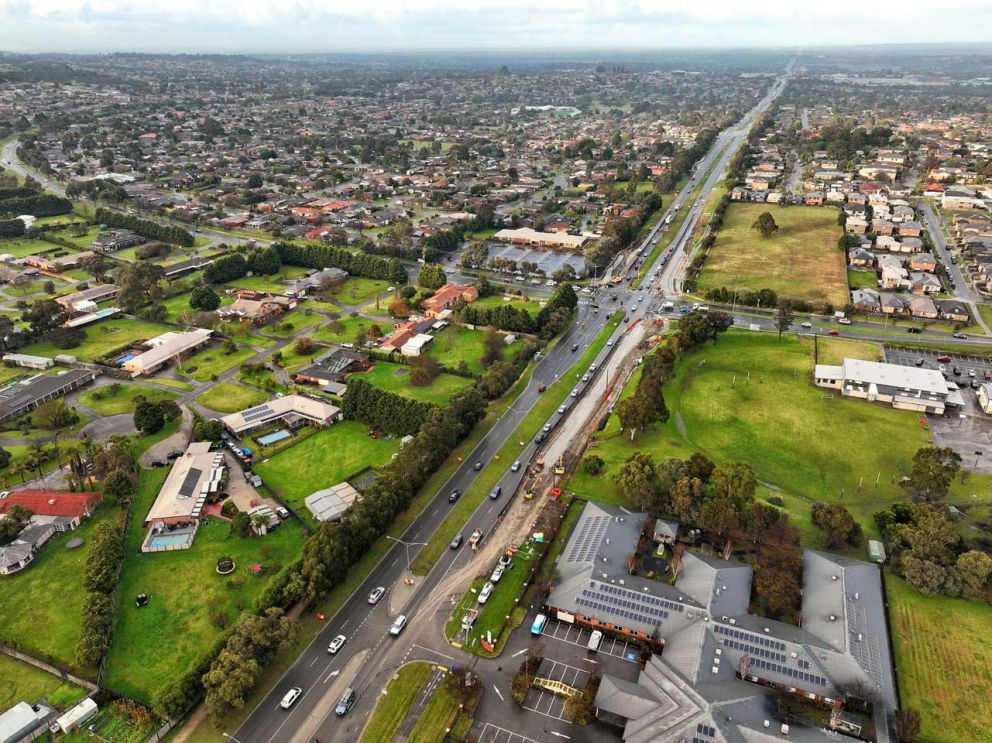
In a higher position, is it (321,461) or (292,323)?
(321,461)

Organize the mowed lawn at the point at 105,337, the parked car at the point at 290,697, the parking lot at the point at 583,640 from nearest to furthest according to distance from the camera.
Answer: the parked car at the point at 290,697, the parking lot at the point at 583,640, the mowed lawn at the point at 105,337

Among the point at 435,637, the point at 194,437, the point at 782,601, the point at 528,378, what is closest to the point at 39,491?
the point at 194,437

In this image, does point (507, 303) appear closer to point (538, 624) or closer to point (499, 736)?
point (538, 624)

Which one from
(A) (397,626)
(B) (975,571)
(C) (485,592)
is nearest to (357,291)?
(C) (485,592)

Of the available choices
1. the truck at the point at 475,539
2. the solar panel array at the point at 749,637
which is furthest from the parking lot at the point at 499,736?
the truck at the point at 475,539

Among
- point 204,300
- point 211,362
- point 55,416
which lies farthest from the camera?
point 204,300

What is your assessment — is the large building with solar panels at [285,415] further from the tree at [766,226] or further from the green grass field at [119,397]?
the tree at [766,226]

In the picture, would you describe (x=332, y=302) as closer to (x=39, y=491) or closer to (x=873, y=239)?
(x=39, y=491)
